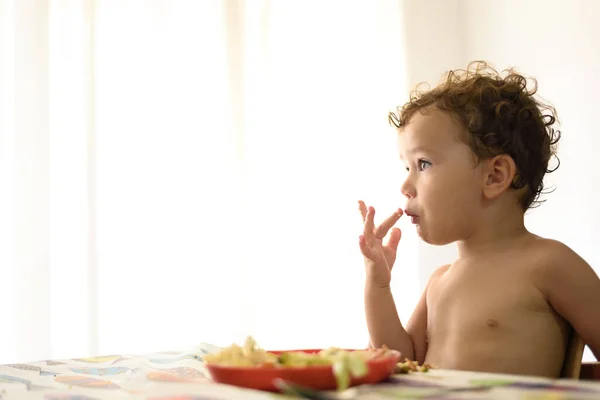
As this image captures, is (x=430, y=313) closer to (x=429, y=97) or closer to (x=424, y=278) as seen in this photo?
(x=429, y=97)

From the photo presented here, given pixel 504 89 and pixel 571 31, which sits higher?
pixel 571 31

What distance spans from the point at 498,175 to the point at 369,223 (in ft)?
0.76

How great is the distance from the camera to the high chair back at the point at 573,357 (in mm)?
1105

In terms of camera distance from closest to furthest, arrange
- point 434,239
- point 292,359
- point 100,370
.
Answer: point 292,359 < point 100,370 < point 434,239

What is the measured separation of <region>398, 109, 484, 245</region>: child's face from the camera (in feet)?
4.15

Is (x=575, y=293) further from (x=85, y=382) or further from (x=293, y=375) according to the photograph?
(x=85, y=382)

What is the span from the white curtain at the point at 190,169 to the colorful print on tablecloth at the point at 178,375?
52.2 inches

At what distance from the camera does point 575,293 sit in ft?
3.55

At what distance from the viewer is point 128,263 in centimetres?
236

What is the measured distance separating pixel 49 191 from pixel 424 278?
125 cm

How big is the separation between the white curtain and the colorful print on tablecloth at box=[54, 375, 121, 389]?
132 centimetres

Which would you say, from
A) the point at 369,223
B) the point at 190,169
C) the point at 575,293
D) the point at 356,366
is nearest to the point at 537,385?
the point at 356,366

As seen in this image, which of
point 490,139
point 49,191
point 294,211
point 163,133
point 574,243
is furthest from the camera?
point 294,211

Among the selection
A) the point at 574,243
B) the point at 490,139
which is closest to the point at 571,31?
the point at 574,243
